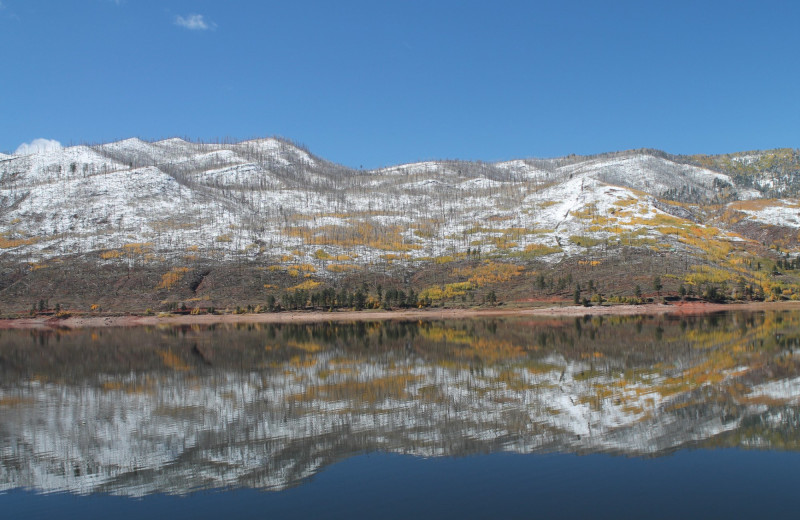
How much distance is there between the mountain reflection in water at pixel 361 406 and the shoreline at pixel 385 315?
174ft

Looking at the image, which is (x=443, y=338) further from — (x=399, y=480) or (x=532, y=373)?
(x=399, y=480)

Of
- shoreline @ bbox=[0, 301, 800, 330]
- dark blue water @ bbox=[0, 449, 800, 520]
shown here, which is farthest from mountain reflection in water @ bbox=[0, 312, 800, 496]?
shoreline @ bbox=[0, 301, 800, 330]

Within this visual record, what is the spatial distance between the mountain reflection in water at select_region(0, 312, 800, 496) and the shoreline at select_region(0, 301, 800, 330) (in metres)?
53.1

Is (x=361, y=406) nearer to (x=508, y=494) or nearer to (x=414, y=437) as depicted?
(x=414, y=437)

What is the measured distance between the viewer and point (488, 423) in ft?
88.2

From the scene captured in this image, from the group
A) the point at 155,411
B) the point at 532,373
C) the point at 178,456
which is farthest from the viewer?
the point at 532,373

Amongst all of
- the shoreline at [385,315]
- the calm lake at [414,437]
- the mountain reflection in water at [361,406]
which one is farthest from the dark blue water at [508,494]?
the shoreline at [385,315]

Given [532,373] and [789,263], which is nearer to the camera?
[532,373]

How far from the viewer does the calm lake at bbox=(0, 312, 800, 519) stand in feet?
60.3

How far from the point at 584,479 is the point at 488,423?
24.8 feet

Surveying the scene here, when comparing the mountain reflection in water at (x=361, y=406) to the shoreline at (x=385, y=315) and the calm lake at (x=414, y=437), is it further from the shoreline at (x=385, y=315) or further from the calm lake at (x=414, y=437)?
the shoreline at (x=385, y=315)

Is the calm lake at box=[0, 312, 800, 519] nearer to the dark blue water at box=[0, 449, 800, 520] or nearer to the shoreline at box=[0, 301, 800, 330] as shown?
the dark blue water at box=[0, 449, 800, 520]

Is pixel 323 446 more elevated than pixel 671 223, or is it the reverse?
pixel 671 223

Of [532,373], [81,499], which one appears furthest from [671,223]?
[81,499]
